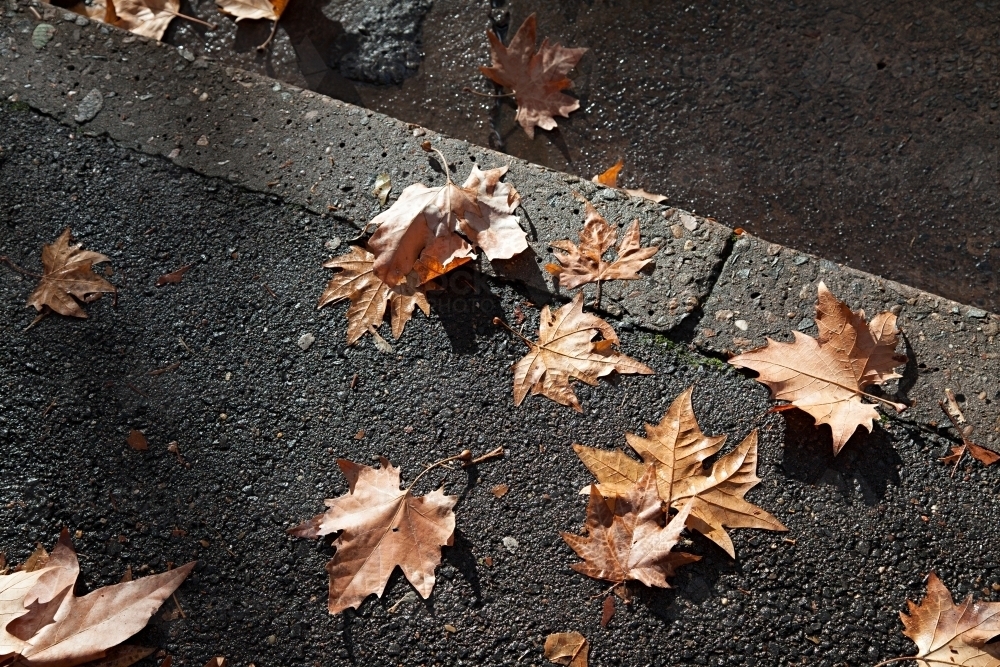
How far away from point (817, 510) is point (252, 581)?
1.47 meters

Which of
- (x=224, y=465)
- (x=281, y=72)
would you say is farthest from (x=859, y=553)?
(x=281, y=72)

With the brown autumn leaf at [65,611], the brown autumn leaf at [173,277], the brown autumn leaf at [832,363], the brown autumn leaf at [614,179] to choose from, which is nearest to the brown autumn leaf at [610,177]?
the brown autumn leaf at [614,179]

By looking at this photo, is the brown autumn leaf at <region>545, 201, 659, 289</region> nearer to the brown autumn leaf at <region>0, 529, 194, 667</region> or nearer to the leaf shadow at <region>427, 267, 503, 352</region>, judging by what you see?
the leaf shadow at <region>427, 267, 503, 352</region>

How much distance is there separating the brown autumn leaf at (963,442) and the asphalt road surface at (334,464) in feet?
0.11

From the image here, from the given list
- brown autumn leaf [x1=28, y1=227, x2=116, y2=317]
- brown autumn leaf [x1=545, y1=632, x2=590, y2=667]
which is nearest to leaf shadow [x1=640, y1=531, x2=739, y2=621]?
brown autumn leaf [x1=545, y1=632, x2=590, y2=667]

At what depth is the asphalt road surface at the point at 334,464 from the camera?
1845mm

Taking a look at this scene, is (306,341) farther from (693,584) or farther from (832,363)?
(832,363)

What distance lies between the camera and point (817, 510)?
1.89 metres

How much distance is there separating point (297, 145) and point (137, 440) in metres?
1.00

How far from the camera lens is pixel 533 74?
2.56 meters

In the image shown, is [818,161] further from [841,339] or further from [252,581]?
[252,581]

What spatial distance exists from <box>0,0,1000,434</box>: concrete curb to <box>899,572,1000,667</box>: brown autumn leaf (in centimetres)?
45

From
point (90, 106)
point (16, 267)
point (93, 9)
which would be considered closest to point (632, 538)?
point (16, 267)

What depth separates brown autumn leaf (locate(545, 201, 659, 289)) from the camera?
6.92 ft
